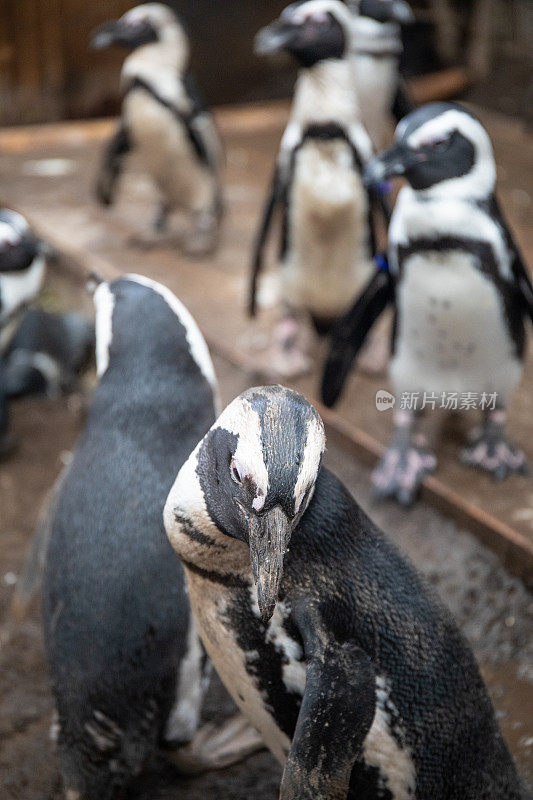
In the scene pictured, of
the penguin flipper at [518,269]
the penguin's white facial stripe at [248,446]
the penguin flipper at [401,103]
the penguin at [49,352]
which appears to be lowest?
the penguin at [49,352]

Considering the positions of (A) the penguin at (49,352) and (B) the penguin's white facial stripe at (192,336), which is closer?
(B) the penguin's white facial stripe at (192,336)

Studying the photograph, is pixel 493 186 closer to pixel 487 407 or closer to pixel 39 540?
pixel 487 407

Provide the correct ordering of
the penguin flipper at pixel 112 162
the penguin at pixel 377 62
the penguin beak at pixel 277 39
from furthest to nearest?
the penguin flipper at pixel 112 162 → the penguin at pixel 377 62 → the penguin beak at pixel 277 39

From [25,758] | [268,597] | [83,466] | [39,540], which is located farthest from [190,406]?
[25,758]

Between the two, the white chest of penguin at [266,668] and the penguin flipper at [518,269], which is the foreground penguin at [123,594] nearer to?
the white chest of penguin at [266,668]

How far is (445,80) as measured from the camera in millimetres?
5426

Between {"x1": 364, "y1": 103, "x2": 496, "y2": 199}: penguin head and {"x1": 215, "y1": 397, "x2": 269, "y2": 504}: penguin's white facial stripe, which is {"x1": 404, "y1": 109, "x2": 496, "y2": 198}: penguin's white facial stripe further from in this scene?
{"x1": 215, "y1": 397, "x2": 269, "y2": 504}: penguin's white facial stripe

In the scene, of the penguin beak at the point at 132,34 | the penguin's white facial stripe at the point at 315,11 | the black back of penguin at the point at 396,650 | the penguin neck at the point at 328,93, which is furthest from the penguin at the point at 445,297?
the penguin beak at the point at 132,34

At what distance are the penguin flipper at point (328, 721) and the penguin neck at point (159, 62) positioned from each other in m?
2.85

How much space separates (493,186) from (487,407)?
1.85 feet

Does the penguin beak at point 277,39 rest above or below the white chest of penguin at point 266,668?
above

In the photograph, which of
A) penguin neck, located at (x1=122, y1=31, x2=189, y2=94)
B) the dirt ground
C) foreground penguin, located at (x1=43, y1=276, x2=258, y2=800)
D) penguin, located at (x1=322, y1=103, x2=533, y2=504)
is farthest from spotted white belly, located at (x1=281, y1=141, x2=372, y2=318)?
penguin neck, located at (x1=122, y1=31, x2=189, y2=94)

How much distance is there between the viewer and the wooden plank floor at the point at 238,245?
Answer: 2139mm

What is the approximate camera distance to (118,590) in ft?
4.60
